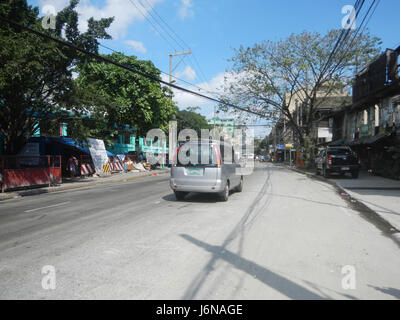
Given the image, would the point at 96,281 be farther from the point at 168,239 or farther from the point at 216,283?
the point at 168,239

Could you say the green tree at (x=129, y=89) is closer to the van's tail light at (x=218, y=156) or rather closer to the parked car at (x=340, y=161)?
the parked car at (x=340, y=161)

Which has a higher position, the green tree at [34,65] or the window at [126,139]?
the green tree at [34,65]

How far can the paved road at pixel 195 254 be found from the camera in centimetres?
335

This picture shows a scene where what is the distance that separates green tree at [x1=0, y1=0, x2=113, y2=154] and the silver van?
6913 mm

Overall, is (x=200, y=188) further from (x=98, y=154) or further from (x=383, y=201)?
(x=98, y=154)

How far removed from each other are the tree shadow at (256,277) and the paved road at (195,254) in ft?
0.04

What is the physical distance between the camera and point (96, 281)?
3520 millimetres

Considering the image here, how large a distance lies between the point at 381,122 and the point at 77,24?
19.8 meters

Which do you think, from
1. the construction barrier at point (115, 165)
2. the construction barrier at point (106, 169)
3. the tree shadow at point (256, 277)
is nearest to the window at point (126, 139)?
the construction barrier at point (115, 165)

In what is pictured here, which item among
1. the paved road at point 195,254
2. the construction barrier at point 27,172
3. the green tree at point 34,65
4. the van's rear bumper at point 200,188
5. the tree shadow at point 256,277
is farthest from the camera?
the construction barrier at point 27,172

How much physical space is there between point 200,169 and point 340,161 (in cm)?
1200

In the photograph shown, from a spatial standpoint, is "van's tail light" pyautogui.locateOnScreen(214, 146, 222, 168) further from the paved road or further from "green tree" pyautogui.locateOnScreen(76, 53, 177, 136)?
"green tree" pyautogui.locateOnScreen(76, 53, 177, 136)

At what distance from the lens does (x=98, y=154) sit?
22.5 m
